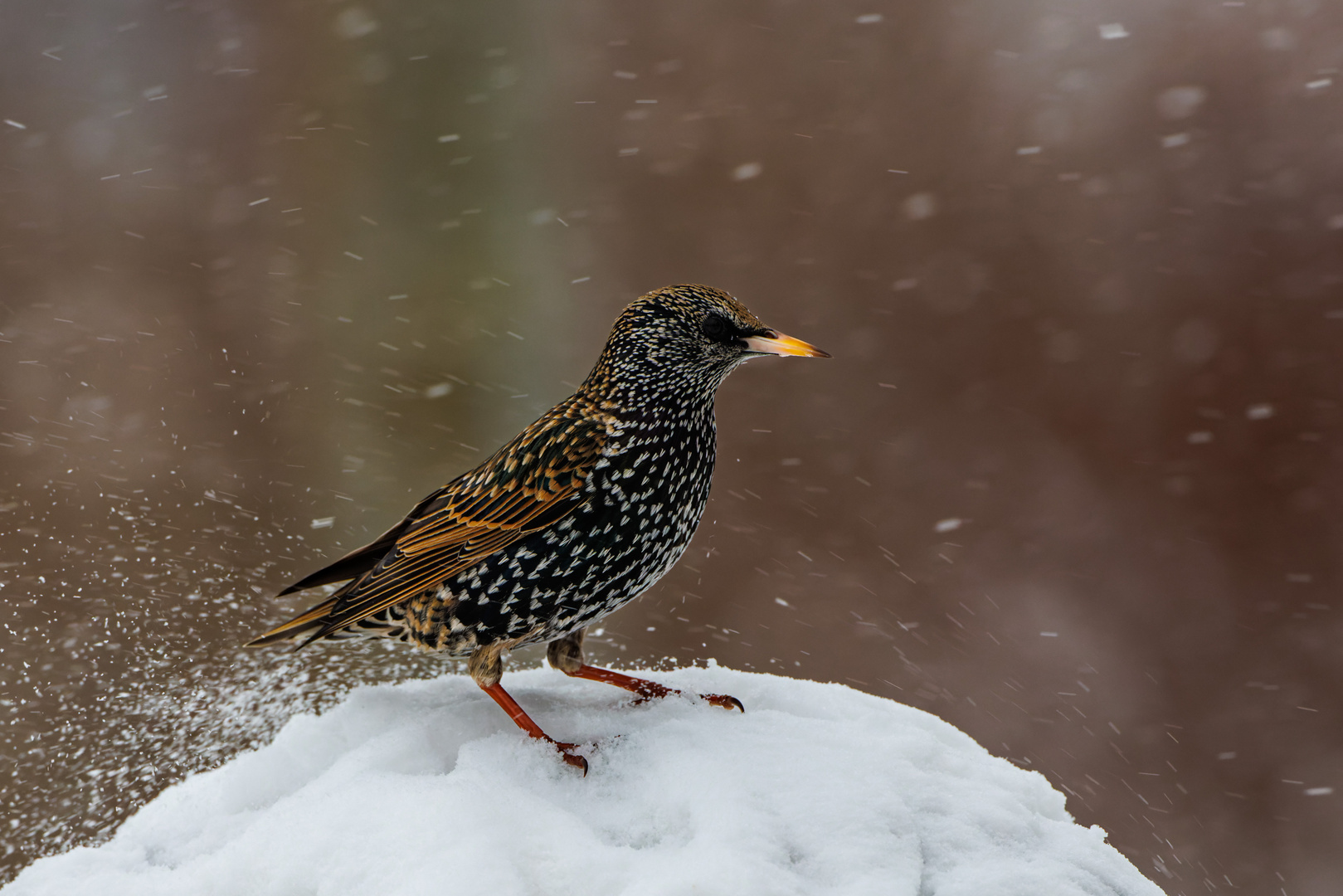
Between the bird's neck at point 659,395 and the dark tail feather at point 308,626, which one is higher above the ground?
the bird's neck at point 659,395

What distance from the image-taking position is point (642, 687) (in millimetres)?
2703

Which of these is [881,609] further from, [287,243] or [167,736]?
[287,243]

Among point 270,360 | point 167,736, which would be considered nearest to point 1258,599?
point 167,736

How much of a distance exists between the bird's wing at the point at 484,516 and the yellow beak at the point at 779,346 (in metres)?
0.42

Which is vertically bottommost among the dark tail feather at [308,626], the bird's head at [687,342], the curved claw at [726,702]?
the curved claw at [726,702]

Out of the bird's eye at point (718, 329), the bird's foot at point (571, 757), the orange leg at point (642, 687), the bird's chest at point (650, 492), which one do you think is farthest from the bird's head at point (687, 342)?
the bird's foot at point (571, 757)

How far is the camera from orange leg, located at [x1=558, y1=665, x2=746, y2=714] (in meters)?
2.63

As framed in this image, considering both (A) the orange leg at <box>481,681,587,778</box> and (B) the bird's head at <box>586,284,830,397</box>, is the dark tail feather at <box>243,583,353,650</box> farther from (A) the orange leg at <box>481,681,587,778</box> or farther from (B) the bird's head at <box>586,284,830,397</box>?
(B) the bird's head at <box>586,284,830,397</box>

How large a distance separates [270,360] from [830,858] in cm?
587

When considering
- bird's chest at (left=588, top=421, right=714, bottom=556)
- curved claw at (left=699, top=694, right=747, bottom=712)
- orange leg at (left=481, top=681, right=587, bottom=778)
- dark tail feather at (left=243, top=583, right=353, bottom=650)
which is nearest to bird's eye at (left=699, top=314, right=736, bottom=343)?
bird's chest at (left=588, top=421, right=714, bottom=556)

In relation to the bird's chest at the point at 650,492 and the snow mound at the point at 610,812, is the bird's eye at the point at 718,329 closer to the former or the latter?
the bird's chest at the point at 650,492

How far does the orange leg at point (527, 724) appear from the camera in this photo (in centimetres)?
238

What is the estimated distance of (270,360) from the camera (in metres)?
6.94

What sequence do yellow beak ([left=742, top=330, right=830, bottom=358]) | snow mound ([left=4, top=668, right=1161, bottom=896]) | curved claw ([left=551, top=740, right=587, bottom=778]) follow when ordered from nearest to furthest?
snow mound ([left=4, top=668, right=1161, bottom=896]) < curved claw ([left=551, top=740, right=587, bottom=778]) < yellow beak ([left=742, top=330, right=830, bottom=358])
